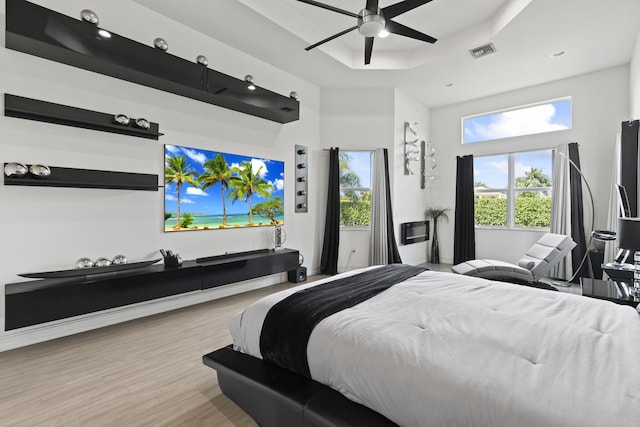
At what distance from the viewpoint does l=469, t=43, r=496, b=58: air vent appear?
414 centimetres

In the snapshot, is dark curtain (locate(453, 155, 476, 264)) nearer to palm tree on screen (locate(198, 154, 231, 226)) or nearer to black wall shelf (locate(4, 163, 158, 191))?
palm tree on screen (locate(198, 154, 231, 226))

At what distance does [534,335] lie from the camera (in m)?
1.38

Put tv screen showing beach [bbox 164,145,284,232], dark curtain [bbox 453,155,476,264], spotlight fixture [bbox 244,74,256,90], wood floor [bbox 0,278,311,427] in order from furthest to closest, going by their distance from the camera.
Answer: dark curtain [bbox 453,155,476,264]
spotlight fixture [bbox 244,74,256,90]
tv screen showing beach [bbox 164,145,284,232]
wood floor [bbox 0,278,311,427]

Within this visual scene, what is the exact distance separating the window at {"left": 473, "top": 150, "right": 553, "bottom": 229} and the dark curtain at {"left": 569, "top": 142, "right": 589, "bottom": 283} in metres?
0.42

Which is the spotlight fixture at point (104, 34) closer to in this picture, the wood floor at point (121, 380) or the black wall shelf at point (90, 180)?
the black wall shelf at point (90, 180)

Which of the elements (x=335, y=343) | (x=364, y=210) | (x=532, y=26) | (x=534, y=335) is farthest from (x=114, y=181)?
(x=532, y=26)

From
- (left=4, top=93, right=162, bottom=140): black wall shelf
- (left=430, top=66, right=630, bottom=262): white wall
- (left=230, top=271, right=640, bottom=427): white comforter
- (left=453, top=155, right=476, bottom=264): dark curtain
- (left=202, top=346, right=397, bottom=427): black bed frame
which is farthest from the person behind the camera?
(left=453, top=155, right=476, bottom=264): dark curtain

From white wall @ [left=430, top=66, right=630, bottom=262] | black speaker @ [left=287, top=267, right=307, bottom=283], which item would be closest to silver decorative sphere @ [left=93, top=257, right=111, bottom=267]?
black speaker @ [left=287, top=267, right=307, bottom=283]

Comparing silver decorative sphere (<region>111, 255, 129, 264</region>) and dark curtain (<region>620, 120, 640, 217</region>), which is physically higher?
dark curtain (<region>620, 120, 640, 217</region>)

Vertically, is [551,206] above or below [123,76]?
below

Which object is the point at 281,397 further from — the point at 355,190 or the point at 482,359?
the point at 355,190

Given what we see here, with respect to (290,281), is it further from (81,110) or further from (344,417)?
(344,417)

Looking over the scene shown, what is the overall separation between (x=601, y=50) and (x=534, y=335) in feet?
15.9

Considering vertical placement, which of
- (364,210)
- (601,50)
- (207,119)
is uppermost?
(601,50)
